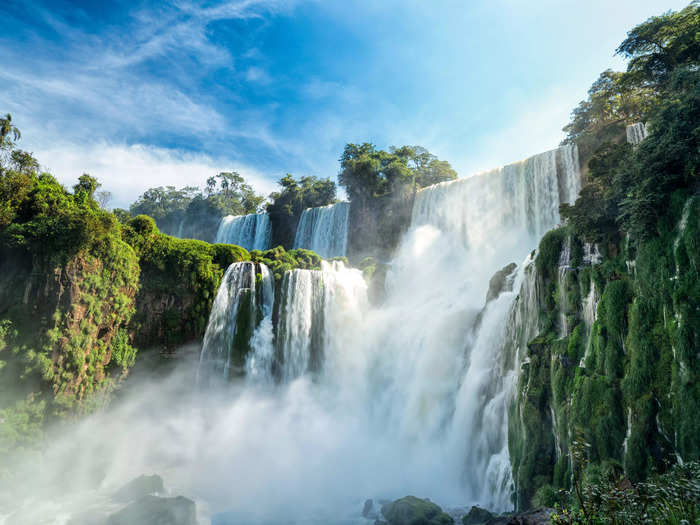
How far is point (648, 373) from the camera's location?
7.20 m

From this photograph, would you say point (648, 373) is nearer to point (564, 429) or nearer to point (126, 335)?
point (564, 429)

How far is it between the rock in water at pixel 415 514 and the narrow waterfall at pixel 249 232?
32.5 meters

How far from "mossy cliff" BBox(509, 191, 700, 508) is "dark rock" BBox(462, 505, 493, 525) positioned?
1134 mm

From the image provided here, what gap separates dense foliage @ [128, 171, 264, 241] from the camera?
2088 inches

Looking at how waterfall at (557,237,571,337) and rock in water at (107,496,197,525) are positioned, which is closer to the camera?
waterfall at (557,237,571,337)

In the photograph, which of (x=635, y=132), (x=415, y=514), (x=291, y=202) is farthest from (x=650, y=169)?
(x=291, y=202)

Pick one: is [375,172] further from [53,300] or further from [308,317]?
[53,300]

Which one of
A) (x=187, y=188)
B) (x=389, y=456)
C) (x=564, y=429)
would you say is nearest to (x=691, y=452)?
(x=564, y=429)

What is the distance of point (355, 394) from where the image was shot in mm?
19203

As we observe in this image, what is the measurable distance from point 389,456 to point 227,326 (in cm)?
1102

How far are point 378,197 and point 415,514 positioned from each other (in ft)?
92.2

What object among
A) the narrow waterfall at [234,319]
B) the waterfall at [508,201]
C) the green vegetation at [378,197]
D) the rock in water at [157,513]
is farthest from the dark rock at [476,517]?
the green vegetation at [378,197]

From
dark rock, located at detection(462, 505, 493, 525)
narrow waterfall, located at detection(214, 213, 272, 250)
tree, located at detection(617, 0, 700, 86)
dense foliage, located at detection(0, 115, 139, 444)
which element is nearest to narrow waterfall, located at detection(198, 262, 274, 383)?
dense foliage, located at detection(0, 115, 139, 444)

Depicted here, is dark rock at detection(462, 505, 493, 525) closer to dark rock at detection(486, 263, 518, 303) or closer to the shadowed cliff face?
dark rock at detection(486, 263, 518, 303)
